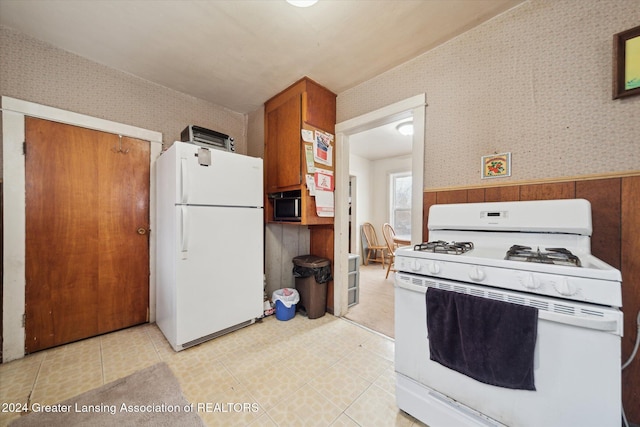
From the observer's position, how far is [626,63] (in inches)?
46.6

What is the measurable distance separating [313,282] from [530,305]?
6.00ft

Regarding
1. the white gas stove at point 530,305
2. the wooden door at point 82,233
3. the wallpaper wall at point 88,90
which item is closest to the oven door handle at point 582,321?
the white gas stove at point 530,305

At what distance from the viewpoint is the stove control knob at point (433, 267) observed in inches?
45.2

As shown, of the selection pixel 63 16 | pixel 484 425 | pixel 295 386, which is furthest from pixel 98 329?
pixel 484 425

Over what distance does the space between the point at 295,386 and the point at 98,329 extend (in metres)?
1.94

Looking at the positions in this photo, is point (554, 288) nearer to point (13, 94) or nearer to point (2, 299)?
point (2, 299)

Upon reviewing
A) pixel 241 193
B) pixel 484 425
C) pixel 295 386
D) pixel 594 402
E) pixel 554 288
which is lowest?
pixel 295 386

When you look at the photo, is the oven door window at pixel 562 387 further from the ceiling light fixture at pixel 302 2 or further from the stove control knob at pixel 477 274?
the ceiling light fixture at pixel 302 2

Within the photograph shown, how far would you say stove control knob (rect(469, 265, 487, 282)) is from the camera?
3.35 feet

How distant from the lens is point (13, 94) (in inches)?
69.4

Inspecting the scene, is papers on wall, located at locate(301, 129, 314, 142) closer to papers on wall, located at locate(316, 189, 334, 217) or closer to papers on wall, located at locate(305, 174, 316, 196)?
papers on wall, located at locate(305, 174, 316, 196)

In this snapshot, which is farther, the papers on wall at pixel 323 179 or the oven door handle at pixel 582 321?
the papers on wall at pixel 323 179

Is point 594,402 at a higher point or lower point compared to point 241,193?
lower

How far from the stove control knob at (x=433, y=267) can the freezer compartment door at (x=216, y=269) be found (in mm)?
1655
